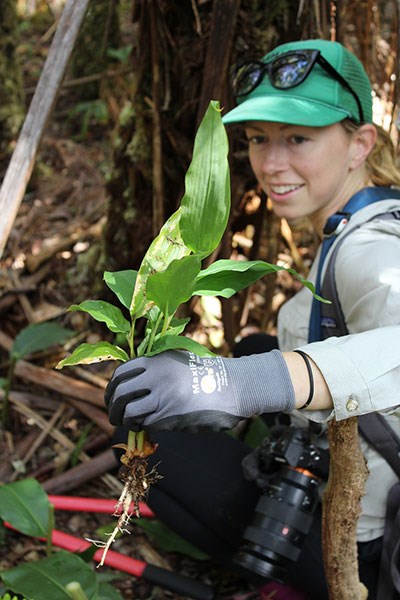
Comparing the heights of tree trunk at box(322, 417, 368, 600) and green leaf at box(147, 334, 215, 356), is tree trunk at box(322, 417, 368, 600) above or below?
below

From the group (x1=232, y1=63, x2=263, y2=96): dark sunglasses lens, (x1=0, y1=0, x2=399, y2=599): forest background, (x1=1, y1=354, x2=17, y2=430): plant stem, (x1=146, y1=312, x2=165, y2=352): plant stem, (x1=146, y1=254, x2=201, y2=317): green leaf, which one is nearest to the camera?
(x1=146, y1=254, x2=201, y2=317): green leaf

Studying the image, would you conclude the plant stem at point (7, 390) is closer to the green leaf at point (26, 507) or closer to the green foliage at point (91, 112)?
the green leaf at point (26, 507)

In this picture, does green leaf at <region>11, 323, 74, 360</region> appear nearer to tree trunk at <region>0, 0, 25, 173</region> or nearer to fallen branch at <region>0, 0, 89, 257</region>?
fallen branch at <region>0, 0, 89, 257</region>

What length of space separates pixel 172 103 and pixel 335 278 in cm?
111

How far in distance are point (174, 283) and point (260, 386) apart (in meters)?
0.21

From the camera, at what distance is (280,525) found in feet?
4.66

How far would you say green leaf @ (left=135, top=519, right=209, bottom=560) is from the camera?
1.89m

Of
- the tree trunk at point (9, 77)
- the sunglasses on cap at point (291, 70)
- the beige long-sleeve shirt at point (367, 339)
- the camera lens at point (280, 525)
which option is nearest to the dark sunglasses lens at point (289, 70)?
the sunglasses on cap at point (291, 70)

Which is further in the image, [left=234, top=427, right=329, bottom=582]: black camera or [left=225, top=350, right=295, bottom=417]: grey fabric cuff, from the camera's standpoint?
[left=234, top=427, right=329, bottom=582]: black camera

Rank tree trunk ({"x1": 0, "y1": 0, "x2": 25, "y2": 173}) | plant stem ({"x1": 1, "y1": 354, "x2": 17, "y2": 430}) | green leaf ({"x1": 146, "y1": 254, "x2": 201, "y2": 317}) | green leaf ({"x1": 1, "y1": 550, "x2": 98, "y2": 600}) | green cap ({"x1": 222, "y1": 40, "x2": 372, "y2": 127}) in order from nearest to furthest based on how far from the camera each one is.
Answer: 1. green leaf ({"x1": 146, "y1": 254, "x2": 201, "y2": 317})
2. green leaf ({"x1": 1, "y1": 550, "x2": 98, "y2": 600})
3. green cap ({"x1": 222, "y1": 40, "x2": 372, "y2": 127})
4. plant stem ({"x1": 1, "y1": 354, "x2": 17, "y2": 430})
5. tree trunk ({"x1": 0, "y1": 0, "x2": 25, "y2": 173})

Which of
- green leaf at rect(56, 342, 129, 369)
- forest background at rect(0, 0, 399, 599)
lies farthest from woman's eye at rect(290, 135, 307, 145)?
green leaf at rect(56, 342, 129, 369)

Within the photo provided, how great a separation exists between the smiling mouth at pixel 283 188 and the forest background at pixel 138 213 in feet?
1.46

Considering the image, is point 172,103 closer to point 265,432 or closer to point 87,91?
point 265,432

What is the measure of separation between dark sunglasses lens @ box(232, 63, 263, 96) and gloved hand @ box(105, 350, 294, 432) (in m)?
0.85
